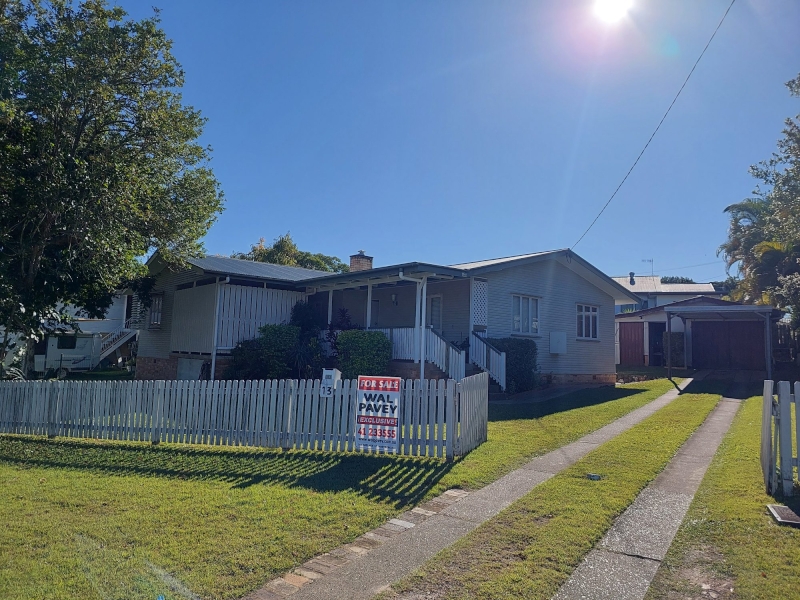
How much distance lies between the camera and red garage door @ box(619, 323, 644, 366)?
2808 cm

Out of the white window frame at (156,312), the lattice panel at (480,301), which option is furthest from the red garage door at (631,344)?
the white window frame at (156,312)

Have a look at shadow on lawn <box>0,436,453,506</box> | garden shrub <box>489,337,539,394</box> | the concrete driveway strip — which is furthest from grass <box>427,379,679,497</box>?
the concrete driveway strip

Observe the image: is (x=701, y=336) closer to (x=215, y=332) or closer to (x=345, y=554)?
(x=215, y=332)

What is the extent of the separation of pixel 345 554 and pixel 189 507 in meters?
2.16

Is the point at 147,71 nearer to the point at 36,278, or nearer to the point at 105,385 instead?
the point at 36,278

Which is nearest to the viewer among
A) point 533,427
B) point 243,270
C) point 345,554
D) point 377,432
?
point 345,554

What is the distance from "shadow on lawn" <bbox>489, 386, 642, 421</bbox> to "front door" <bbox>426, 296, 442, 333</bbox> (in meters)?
4.58

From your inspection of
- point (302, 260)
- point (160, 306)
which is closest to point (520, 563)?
point (160, 306)

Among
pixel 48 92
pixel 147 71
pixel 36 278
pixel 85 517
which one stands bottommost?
pixel 85 517

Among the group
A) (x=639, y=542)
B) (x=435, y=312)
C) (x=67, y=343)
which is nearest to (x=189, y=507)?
(x=639, y=542)

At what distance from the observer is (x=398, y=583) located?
3.97m

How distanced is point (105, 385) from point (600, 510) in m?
9.42

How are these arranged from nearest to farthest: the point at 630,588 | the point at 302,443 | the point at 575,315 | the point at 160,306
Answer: the point at 630,588 < the point at 302,443 < the point at 575,315 < the point at 160,306

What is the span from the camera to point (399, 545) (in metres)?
4.72
